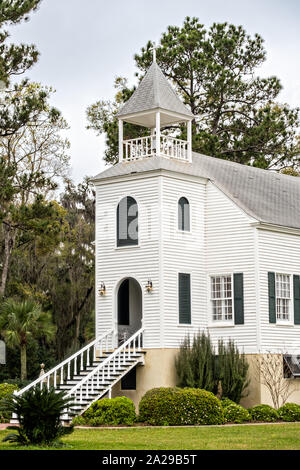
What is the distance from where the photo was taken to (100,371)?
30109 mm

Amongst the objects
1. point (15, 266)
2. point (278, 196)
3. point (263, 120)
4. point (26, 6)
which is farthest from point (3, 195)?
point (263, 120)

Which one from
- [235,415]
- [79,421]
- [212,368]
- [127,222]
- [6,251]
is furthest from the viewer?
[6,251]

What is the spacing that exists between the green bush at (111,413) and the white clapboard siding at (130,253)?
3.65 m

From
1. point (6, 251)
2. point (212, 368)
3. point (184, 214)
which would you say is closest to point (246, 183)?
point (184, 214)

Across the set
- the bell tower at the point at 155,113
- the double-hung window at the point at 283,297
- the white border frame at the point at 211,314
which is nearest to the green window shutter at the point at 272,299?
the double-hung window at the point at 283,297

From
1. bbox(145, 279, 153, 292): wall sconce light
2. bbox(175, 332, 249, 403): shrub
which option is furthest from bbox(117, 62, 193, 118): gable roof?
bbox(175, 332, 249, 403): shrub

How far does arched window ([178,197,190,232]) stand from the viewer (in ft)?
104

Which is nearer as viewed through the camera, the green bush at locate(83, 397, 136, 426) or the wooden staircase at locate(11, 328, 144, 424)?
the green bush at locate(83, 397, 136, 426)

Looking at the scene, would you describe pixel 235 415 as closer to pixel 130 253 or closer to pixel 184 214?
pixel 130 253

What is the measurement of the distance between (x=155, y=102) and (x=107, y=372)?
10.0 m

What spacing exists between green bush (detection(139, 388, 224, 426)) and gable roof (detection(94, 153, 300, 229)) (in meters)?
7.16

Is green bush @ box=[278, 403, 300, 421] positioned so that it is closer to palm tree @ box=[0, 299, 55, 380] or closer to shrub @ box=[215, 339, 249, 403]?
shrub @ box=[215, 339, 249, 403]

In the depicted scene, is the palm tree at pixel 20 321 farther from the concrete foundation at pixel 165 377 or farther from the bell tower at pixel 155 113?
the bell tower at pixel 155 113

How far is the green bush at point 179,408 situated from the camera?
1038 inches
